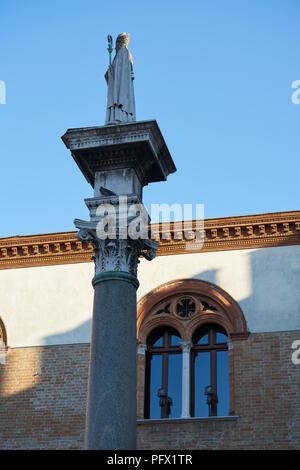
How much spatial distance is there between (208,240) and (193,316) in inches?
75.9

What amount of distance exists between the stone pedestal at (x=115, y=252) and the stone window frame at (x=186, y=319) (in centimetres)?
700

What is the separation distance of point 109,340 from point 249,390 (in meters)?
7.93

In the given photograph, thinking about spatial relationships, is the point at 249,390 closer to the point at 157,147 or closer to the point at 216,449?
the point at 216,449

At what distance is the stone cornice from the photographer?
17.0 m

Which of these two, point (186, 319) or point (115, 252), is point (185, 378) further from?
point (115, 252)

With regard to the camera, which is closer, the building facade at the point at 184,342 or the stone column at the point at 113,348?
the stone column at the point at 113,348

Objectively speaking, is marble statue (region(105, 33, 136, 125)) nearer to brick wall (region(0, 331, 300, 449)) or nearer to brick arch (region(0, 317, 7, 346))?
brick wall (region(0, 331, 300, 449))

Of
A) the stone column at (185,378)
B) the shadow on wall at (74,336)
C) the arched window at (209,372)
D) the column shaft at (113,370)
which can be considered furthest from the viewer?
the shadow on wall at (74,336)

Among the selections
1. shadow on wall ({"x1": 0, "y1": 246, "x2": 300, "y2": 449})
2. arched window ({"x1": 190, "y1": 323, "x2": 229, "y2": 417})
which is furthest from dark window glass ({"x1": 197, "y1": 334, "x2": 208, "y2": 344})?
shadow on wall ({"x1": 0, "y1": 246, "x2": 300, "y2": 449})

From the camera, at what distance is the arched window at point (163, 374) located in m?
16.0

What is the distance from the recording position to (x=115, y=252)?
29.0 feet

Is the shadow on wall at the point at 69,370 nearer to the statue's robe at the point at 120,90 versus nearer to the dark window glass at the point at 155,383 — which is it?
the dark window glass at the point at 155,383

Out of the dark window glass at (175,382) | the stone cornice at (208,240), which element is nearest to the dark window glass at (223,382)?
the dark window glass at (175,382)

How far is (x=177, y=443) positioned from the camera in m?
15.3
